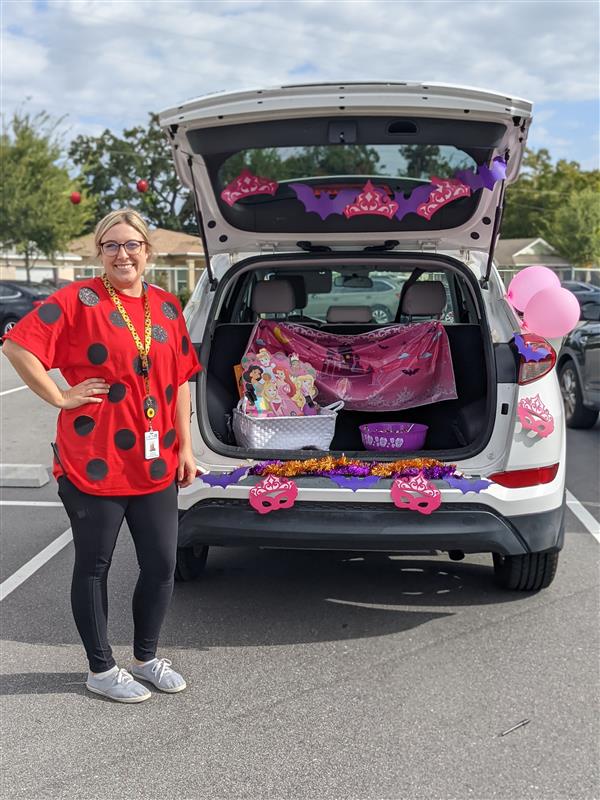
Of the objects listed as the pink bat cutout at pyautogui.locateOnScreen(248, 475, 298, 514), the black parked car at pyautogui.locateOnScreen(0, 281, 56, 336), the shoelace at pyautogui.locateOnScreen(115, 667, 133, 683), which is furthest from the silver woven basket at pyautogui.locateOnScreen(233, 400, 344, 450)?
the black parked car at pyautogui.locateOnScreen(0, 281, 56, 336)

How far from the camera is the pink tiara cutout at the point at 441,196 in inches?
167

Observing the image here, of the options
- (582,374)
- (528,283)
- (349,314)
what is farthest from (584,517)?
(582,374)

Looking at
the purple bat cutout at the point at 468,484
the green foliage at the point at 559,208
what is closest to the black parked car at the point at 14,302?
the purple bat cutout at the point at 468,484

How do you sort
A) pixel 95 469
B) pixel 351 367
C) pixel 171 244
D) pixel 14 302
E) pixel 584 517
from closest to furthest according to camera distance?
1. pixel 95 469
2. pixel 351 367
3. pixel 584 517
4. pixel 14 302
5. pixel 171 244

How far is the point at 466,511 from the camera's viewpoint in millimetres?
3463

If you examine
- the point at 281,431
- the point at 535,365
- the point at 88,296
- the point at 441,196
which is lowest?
the point at 281,431

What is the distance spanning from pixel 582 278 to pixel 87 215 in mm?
26400

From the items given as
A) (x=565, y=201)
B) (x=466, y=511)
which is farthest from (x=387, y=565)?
(x=565, y=201)

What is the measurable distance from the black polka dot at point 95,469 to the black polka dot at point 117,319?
479 mm

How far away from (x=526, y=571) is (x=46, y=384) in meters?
2.44

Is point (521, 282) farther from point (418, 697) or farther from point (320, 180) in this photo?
point (418, 697)

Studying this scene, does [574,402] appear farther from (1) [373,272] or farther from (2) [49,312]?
(2) [49,312]

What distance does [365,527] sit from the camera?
3453 mm

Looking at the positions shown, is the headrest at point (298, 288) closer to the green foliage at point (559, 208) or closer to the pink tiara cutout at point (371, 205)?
the pink tiara cutout at point (371, 205)
